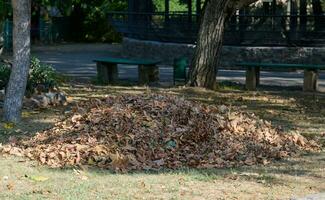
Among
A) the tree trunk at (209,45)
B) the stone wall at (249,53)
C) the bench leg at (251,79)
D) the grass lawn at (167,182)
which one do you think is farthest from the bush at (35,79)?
the stone wall at (249,53)

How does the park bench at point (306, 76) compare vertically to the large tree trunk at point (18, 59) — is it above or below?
below

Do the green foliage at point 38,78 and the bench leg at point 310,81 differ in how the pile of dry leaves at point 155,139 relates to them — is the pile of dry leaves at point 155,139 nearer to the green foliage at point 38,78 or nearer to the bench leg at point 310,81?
the green foliage at point 38,78

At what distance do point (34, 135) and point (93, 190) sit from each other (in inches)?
117

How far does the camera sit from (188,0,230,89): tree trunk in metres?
15.5

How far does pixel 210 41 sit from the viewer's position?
15648mm

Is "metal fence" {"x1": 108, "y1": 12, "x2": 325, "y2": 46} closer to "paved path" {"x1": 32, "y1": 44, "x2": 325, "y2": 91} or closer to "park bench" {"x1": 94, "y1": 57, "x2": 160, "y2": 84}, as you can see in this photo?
"paved path" {"x1": 32, "y1": 44, "x2": 325, "y2": 91}

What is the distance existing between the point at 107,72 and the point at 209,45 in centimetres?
348

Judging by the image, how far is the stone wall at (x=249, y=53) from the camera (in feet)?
73.3

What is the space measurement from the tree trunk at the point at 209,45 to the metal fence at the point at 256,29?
772 cm

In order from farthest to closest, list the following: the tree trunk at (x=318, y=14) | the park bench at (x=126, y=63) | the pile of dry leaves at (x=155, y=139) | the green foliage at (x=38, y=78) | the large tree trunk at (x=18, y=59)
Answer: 1. the tree trunk at (x=318, y=14)
2. the park bench at (x=126, y=63)
3. the green foliage at (x=38, y=78)
4. the large tree trunk at (x=18, y=59)
5. the pile of dry leaves at (x=155, y=139)

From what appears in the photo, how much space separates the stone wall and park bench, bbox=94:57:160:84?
587 centimetres

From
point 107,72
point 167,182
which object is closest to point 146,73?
point 107,72

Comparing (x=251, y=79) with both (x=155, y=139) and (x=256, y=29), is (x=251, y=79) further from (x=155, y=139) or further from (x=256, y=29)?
(x=155, y=139)

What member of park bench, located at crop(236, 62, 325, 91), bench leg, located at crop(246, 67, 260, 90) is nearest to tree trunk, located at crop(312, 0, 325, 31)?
park bench, located at crop(236, 62, 325, 91)
